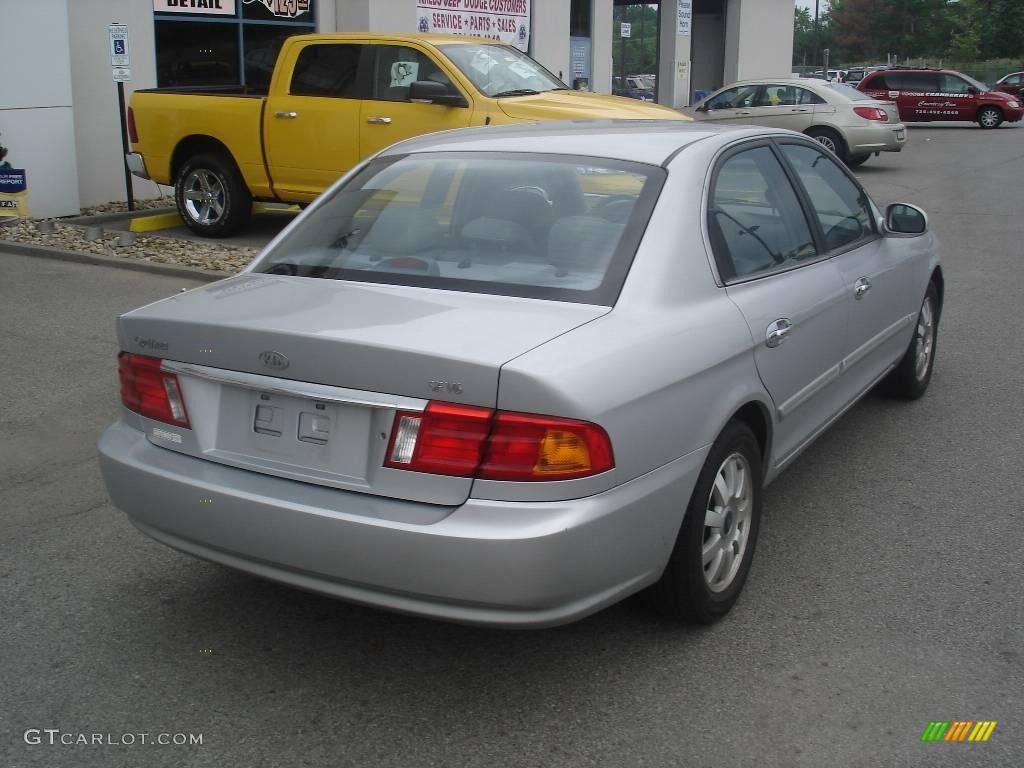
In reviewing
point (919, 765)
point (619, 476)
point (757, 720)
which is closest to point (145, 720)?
point (619, 476)

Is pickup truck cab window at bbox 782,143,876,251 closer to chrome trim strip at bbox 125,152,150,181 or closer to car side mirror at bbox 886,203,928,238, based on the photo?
car side mirror at bbox 886,203,928,238

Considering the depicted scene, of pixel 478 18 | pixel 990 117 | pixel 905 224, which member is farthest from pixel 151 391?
pixel 990 117

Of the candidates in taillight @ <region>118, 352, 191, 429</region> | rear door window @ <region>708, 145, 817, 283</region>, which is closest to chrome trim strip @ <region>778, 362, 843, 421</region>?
rear door window @ <region>708, 145, 817, 283</region>

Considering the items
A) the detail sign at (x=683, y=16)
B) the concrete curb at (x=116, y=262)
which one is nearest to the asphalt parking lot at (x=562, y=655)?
the concrete curb at (x=116, y=262)

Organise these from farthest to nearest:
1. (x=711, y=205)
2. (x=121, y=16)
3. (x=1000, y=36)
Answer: (x=1000, y=36)
(x=121, y=16)
(x=711, y=205)

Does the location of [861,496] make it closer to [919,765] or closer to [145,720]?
[919,765]

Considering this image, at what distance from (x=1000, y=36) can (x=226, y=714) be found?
6953 centimetres

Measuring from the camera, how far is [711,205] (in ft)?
13.2

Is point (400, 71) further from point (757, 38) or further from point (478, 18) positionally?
point (757, 38)

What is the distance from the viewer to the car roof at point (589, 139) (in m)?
4.18

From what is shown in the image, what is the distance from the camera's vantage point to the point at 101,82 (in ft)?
44.8

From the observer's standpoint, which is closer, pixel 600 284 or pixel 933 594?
pixel 600 284

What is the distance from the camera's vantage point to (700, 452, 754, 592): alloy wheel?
3.75 m

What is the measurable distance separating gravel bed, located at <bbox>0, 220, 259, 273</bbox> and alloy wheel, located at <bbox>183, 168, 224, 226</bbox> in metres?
0.57
